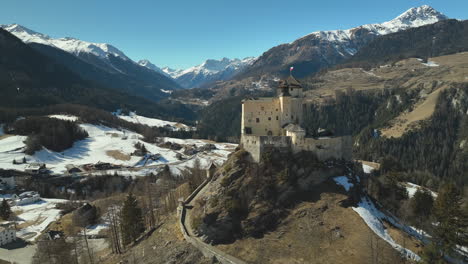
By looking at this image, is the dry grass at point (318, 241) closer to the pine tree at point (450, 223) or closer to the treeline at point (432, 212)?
the treeline at point (432, 212)

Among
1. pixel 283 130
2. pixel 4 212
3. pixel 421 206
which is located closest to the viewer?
→ pixel 421 206

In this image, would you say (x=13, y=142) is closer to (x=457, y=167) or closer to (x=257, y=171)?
(x=257, y=171)

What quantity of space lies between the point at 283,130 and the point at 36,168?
440 feet

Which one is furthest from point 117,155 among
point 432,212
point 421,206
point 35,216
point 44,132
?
point 432,212

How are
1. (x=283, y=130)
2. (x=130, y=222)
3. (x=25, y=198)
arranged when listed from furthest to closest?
(x=25, y=198), (x=283, y=130), (x=130, y=222)

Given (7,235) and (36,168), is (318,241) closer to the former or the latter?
(7,235)

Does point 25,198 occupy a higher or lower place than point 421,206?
lower

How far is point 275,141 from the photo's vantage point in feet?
227

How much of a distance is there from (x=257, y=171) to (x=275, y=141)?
850cm

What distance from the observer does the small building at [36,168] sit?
143 m

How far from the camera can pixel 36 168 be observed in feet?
474

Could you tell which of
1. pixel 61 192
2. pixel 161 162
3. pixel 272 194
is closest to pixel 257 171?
pixel 272 194

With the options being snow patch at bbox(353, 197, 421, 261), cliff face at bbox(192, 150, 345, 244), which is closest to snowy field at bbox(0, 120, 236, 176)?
cliff face at bbox(192, 150, 345, 244)

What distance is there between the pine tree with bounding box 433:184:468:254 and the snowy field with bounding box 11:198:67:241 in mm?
105145
